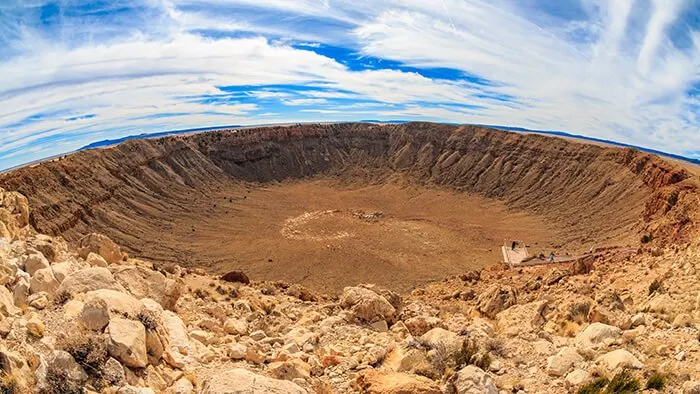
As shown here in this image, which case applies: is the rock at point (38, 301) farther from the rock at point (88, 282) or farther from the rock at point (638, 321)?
the rock at point (638, 321)

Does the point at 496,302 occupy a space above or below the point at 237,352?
below

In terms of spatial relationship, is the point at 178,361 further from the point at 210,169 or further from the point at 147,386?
the point at 210,169

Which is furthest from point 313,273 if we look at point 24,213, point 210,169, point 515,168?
point 515,168

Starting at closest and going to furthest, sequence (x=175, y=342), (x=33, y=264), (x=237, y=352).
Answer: (x=175, y=342)
(x=237, y=352)
(x=33, y=264)

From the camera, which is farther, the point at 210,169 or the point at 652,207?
the point at 210,169

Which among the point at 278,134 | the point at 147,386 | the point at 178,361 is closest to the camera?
the point at 147,386

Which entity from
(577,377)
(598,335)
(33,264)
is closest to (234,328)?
(33,264)

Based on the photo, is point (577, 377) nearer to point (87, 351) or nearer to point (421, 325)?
point (421, 325)

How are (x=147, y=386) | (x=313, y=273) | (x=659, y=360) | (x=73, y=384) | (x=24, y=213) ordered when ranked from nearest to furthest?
(x=73, y=384)
(x=147, y=386)
(x=659, y=360)
(x=24, y=213)
(x=313, y=273)
